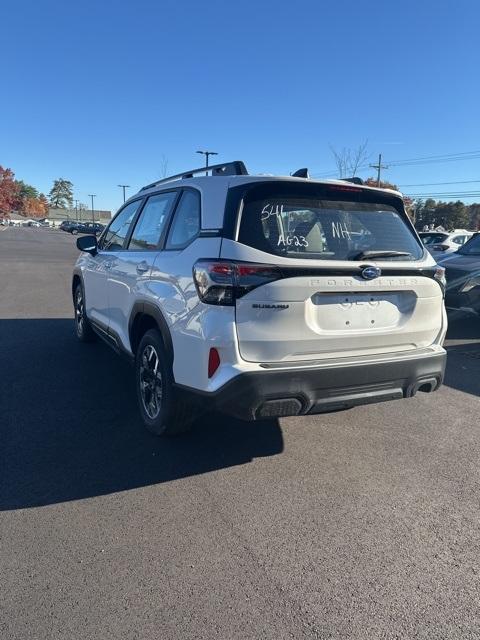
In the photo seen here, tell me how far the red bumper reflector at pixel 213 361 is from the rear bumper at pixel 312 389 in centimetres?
13

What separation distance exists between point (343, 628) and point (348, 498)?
108cm

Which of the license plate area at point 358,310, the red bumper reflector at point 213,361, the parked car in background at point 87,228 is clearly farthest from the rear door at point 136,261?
the parked car in background at point 87,228

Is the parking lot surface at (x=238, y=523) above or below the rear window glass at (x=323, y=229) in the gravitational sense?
below

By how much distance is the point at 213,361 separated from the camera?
305cm

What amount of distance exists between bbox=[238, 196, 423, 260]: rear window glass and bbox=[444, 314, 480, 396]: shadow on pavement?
2549mm

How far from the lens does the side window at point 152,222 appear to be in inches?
160

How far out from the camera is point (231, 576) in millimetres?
2473

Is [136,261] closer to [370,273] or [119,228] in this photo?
[119,228]

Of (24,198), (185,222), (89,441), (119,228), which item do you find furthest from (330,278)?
(24,198)

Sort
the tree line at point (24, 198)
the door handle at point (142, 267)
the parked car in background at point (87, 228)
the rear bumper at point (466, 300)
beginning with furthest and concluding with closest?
the tree line at point (24, 198)
the parked car in background at point (87, 228)
the rear bumper at point (466, 300)
the door handle at point (142, 267)

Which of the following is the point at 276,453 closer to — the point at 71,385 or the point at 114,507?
the point at 114,507

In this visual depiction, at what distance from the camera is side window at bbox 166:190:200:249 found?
137 inches

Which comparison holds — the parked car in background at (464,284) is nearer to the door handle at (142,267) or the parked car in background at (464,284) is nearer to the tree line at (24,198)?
the door handle at (142,267)

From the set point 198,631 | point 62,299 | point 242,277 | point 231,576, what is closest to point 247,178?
point 242,277
